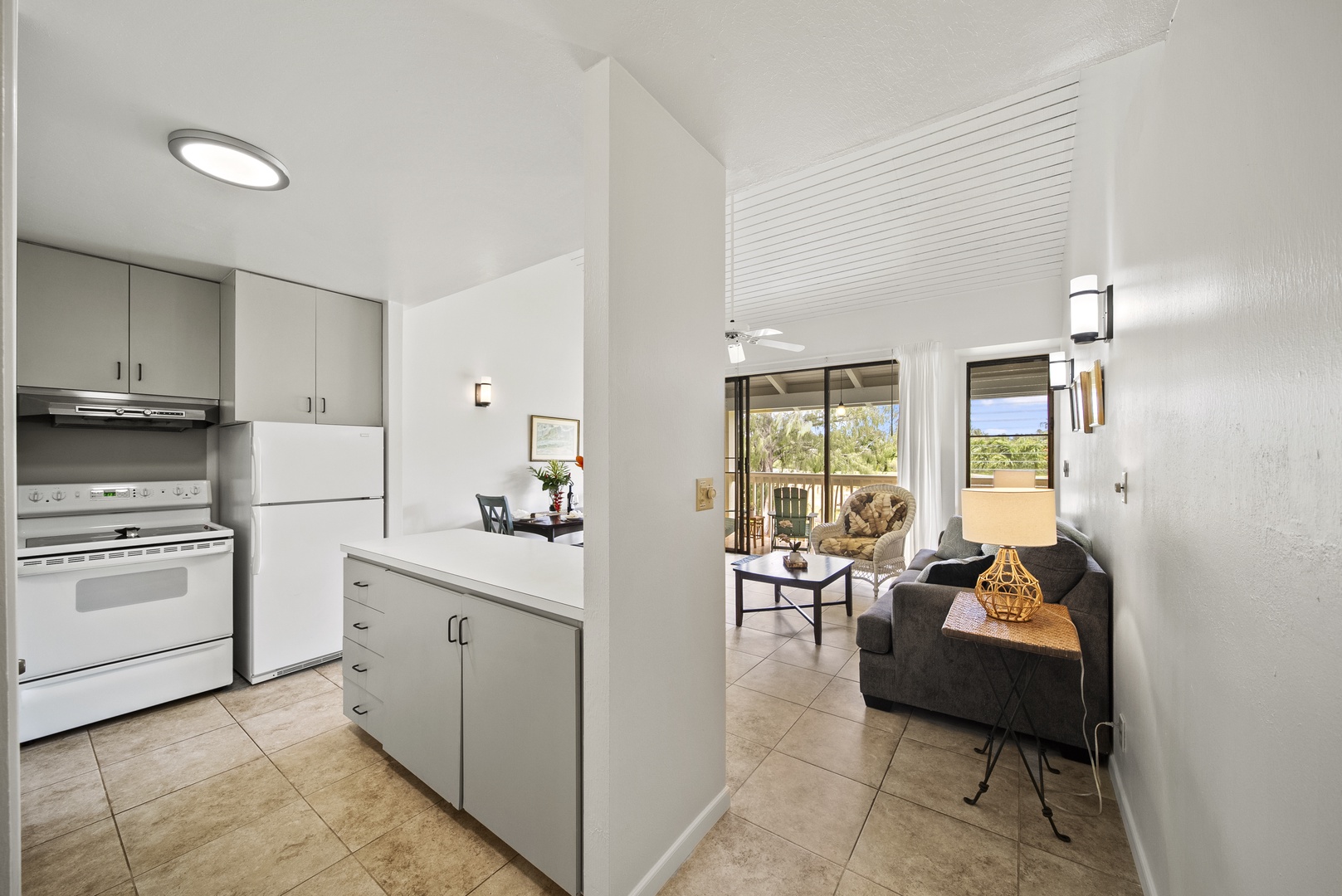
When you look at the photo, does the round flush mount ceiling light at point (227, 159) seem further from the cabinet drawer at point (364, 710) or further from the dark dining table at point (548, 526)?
the dark dining table at point (548, 526)

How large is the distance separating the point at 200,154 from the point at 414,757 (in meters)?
2.25

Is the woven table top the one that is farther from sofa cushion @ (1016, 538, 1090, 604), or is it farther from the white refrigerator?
the white refrigerator

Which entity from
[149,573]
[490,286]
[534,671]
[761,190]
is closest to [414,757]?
[534,671]

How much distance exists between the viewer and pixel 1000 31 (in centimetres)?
132

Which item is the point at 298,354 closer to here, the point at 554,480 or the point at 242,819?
the point at 242,819

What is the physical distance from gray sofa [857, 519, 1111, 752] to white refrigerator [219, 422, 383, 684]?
297 cm

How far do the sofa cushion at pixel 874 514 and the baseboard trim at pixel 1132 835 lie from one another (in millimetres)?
2764

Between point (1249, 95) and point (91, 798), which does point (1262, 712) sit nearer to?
point (1249, 95)

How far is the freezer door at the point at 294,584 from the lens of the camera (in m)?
2.88

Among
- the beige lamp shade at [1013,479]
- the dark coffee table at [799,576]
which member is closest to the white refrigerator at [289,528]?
the dark coffee table at [799,576]

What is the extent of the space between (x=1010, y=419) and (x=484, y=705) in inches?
208

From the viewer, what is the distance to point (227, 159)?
1.86m

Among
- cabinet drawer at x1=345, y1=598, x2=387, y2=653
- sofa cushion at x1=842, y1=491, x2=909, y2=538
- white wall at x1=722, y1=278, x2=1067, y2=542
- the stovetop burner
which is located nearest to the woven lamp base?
cabinet drawer at x1=345, y1=598, x2=387, y2=653

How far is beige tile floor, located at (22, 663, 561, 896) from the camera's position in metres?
1.61
